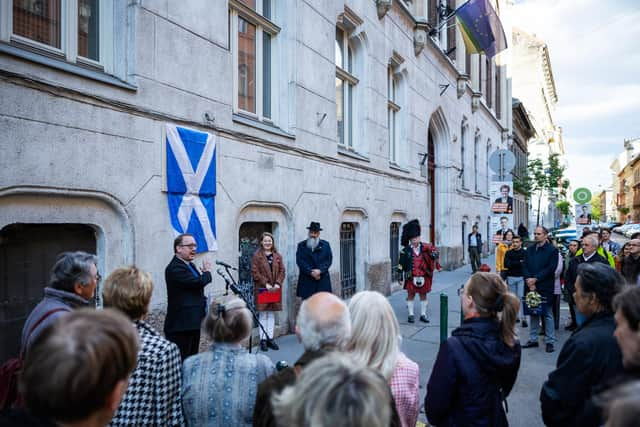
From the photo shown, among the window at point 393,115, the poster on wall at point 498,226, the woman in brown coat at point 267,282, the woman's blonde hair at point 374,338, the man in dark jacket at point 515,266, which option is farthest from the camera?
the window at point 393,115

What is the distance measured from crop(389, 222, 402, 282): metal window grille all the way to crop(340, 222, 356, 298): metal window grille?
2426 mm

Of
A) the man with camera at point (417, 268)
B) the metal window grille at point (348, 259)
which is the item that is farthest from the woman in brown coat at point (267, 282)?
the metal window grille at point (348, 259)

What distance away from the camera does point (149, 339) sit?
107 inches

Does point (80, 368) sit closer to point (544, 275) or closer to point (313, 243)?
point (313, 243)

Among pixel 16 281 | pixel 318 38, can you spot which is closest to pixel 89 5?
pixel 16 281

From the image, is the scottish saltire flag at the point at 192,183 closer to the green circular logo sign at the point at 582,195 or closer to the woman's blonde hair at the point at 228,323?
the woman's blonde hair at the point at 228,323

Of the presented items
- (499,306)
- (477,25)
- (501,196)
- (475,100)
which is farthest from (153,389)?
(475,100)

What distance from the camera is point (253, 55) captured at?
26.7 ft

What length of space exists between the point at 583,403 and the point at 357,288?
345 inches

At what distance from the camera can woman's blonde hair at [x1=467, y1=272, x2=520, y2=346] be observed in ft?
9.65

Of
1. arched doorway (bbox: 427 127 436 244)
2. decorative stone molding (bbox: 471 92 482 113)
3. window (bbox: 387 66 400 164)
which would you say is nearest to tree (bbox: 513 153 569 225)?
decorative stone molding (bbox: 471 92 482 113)

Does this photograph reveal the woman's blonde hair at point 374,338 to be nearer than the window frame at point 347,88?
Yes

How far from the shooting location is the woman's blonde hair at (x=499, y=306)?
2.94 meters

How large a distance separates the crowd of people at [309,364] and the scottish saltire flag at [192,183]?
2919 mm
